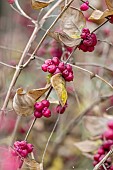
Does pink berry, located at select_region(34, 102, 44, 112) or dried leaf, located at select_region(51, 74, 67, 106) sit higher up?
dried leaf, located at select_region(51, 74, 67, 106)

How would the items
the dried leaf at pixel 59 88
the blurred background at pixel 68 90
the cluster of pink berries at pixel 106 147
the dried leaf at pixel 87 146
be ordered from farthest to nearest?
1. the blurred background at pixel 68 90
2. the dried leaf at pixel 87 146
3. the cluster of pink berries at pixel 106 147
4. the dried leaf at pixel 59 88

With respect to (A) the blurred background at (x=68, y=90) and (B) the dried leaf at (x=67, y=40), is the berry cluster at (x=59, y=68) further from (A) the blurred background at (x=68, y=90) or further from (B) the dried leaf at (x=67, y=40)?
(A) the blurred background at (x=68, y=90)

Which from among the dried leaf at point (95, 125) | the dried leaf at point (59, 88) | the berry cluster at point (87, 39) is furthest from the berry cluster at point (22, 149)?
the dried leaf at point (95, 125)

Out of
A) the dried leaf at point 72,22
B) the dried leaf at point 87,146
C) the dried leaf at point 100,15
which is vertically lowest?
the dried leaf at point 87,146

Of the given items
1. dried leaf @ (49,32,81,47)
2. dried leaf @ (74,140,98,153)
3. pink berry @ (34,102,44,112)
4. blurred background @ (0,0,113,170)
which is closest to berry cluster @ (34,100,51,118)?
pink berry @ (34,102,44,112)

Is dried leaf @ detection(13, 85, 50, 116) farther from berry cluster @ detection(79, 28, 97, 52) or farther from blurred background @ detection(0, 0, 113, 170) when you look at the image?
blurred background @ detection(0, 0, 113, 170)

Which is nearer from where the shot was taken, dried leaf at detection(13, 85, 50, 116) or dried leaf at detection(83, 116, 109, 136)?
dried leaf at detection(13, 85, 50, 116)

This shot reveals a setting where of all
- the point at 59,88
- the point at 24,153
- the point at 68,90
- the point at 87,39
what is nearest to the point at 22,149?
the point at 24,153
